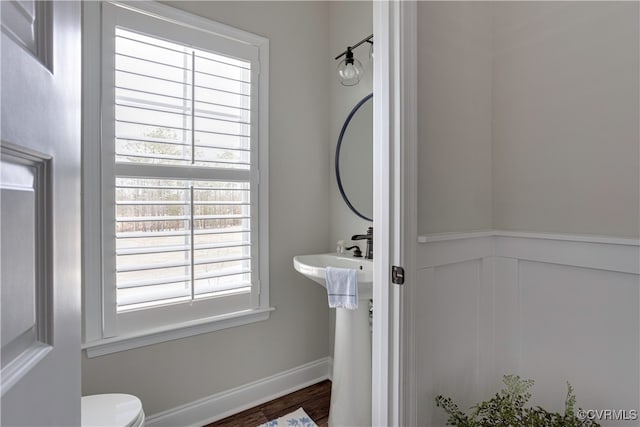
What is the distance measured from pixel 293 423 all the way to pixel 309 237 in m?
1.06

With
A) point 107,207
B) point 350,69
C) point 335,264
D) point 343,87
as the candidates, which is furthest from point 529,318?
point 107,207

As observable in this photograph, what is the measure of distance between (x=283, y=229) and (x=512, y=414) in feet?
4.71

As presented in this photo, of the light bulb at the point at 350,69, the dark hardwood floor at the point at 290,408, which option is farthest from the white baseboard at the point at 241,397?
the light bulb at the point at 350,69

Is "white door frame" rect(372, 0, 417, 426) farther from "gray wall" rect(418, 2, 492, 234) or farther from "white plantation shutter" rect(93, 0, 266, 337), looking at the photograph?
"white plantation shutter" rect(93, 0, 266, 337)

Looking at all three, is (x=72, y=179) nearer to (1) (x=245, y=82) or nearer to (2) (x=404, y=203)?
(2) (x=404, y=203)

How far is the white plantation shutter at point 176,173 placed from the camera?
1.55 metres

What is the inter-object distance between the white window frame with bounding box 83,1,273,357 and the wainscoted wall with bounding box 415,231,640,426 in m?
1.16

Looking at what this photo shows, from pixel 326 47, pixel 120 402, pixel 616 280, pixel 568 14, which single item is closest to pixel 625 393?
pixel 616 280

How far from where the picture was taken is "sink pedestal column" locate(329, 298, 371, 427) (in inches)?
65.4

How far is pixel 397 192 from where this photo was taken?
3.75 feet

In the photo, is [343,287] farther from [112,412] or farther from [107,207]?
[107,207]
